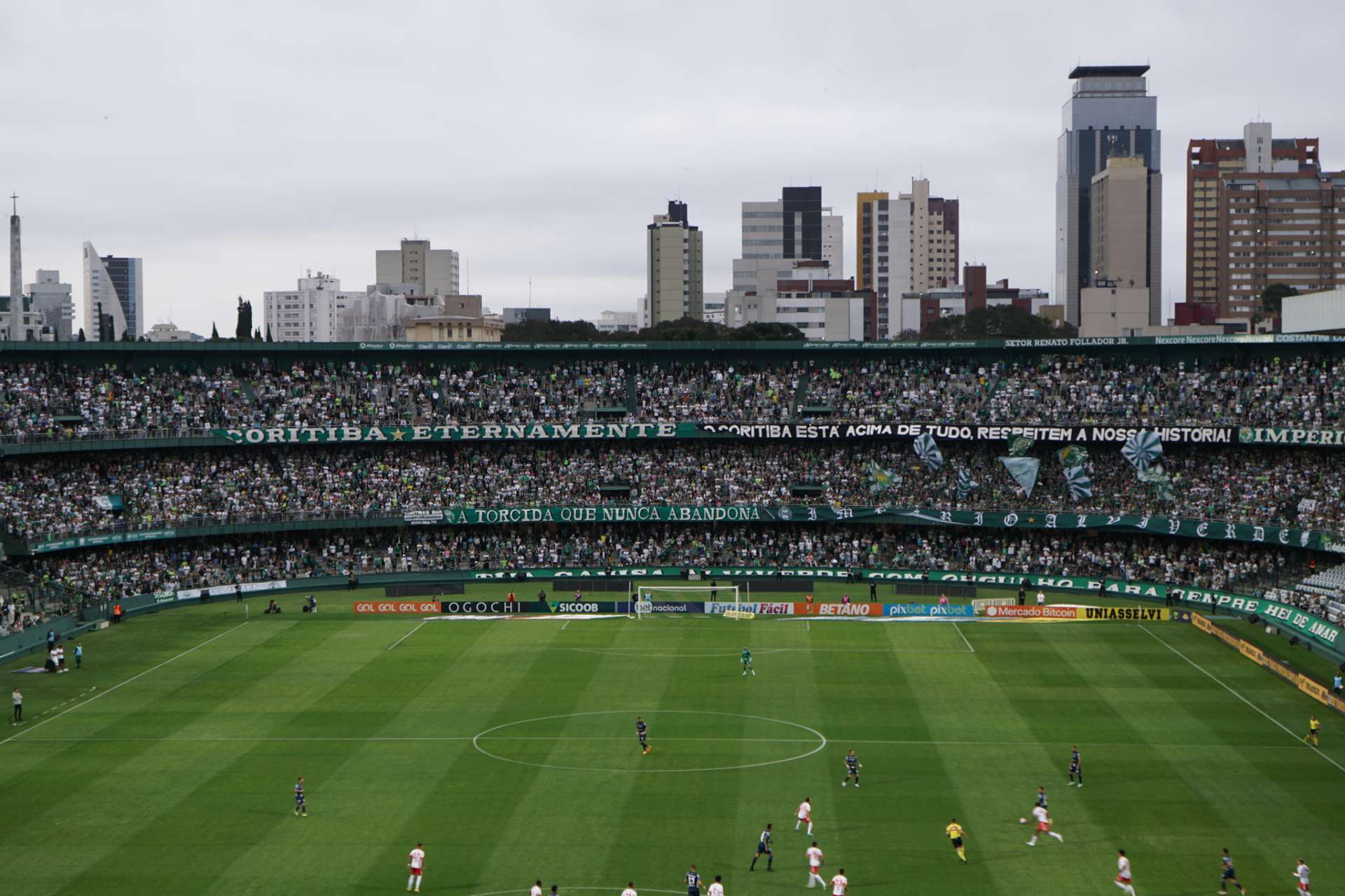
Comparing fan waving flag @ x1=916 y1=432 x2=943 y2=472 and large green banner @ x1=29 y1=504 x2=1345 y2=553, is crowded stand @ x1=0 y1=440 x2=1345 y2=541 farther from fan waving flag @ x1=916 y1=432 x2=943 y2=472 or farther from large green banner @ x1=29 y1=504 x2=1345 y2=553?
fan waving flag @ x1=916 y1=432 x2=943 y2=472

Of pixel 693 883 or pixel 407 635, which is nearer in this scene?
pixel 693 883

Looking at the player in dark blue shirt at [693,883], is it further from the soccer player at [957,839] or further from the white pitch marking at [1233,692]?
the white pitch marking at [1233,692]

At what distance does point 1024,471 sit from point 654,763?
45.0 meters

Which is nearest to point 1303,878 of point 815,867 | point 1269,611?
point 815,867

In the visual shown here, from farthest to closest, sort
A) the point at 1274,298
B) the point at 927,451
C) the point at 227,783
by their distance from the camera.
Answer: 1. the point at 1274,298
2. the point at 927,451
3. the point at 227,783

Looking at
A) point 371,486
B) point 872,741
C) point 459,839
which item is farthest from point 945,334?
point 459,839

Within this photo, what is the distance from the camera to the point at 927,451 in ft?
279

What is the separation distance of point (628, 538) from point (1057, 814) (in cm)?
4844

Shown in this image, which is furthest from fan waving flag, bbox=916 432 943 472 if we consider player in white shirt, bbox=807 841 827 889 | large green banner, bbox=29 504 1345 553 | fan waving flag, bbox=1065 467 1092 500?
player in white shirt, bbox=807 841 827 889

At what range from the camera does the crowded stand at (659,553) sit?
76.1 meters

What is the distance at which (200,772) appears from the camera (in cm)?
4316

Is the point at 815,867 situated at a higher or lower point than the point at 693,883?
lower

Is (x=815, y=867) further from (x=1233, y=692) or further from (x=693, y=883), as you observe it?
(x=1233, y=692)

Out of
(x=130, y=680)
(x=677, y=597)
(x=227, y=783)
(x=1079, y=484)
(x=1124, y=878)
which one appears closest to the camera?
(x=1124, y=878)
